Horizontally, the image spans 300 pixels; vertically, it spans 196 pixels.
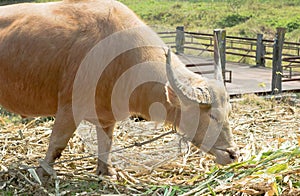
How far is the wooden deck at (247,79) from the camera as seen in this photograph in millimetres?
12678

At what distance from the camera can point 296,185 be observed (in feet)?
15.0

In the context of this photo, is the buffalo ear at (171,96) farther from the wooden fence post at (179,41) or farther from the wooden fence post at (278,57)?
the wooden fence post at (179,41)

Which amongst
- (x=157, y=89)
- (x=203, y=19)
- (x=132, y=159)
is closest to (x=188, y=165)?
(x=132, y=159)

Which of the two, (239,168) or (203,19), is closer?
(239,168)

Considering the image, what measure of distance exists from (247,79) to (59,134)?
430 inches

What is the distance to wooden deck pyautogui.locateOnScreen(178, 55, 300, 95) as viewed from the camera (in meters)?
12.7

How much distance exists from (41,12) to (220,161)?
2.57 m

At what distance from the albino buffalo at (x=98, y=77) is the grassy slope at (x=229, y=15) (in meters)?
23.4

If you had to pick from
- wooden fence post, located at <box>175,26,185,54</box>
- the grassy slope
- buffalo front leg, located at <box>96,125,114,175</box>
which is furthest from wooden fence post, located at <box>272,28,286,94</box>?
the grassy slope

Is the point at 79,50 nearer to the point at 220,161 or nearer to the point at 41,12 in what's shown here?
the point at 41,12

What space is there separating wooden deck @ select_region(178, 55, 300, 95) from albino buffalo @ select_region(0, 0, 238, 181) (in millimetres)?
6309

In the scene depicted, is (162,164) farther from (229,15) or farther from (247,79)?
(229,15)

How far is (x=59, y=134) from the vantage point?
5.45 meters

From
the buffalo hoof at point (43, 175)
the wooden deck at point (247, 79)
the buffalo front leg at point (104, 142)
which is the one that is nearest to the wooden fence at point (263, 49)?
the wooden deck at point (247, 79)
